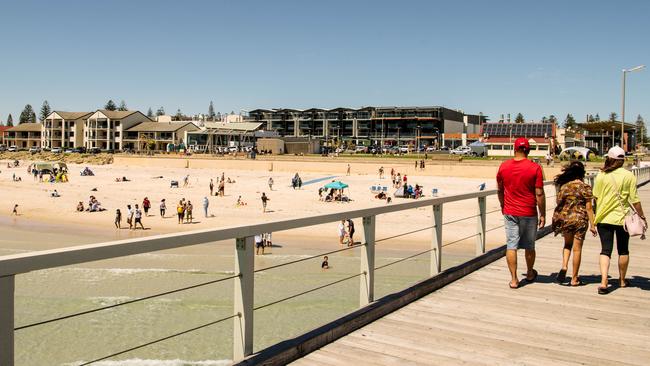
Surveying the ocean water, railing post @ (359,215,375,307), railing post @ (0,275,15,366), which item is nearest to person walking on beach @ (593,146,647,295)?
railing post @ (359,215,375,307)

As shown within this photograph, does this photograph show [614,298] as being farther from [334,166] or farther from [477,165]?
[334,166]

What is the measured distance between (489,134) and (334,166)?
105 feet

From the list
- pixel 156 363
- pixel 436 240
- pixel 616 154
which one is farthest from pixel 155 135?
pixel 616 154

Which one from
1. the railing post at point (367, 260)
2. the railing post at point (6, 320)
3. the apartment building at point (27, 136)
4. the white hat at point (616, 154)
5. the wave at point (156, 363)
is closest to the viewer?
the railing post at point (6, 320)

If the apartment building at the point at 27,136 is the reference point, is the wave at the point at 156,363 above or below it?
below

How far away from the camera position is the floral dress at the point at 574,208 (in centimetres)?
634

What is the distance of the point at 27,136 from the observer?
5217 inches

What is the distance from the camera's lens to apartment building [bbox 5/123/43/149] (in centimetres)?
13050

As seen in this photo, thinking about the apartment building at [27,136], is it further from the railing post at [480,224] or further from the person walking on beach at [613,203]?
the person walking on beach at [613,203]

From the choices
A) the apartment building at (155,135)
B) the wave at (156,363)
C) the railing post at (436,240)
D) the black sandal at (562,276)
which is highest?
the apartment building at (155,135)

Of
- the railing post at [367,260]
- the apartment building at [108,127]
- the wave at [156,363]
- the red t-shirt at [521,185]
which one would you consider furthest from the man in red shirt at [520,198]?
the apartment building at [108,127]

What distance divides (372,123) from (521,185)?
117817 mm

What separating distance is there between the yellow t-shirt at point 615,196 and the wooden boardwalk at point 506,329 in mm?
827

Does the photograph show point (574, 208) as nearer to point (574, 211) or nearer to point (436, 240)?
point (574, 211)
